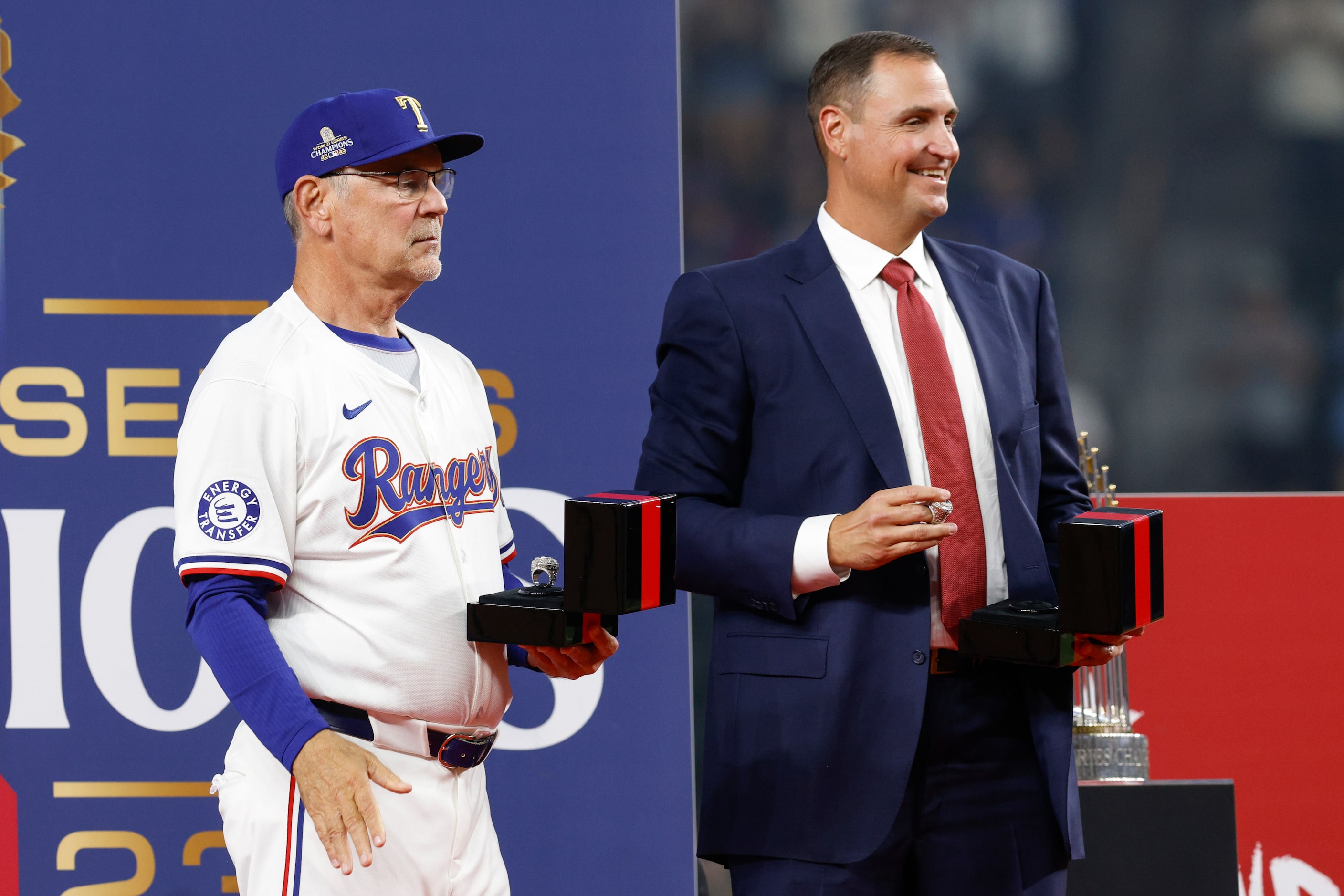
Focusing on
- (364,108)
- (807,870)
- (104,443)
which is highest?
(364,108)

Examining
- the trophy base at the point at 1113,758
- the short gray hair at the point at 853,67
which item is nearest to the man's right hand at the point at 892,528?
the short gray hair at the point at 853,67

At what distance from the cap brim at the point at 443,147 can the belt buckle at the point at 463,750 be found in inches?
32.1

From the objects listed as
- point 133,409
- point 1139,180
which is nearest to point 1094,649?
point 1139,180

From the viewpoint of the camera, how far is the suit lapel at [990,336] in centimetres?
189

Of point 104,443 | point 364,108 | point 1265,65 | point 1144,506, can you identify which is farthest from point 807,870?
point 1265,65

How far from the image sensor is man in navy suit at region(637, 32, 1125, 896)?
Answer: 175 centimetres

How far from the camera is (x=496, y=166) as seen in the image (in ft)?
9.60

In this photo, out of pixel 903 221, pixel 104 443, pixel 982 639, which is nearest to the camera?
pixel 982 639

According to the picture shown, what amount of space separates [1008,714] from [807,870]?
0.36m

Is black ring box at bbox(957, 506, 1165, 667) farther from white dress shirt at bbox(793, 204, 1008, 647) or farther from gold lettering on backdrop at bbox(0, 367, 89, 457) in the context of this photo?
gold lettering on backdrop at bbox(0, 367, 89, 457)

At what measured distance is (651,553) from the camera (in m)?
1.68

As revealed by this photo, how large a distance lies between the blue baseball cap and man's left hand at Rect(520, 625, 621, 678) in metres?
0.73

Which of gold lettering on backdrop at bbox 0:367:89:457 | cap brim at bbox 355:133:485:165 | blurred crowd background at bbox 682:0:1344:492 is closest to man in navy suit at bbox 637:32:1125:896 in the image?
cap brim at bbox 355:133:485:165

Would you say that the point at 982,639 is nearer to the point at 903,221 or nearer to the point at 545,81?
the point at 903,221
